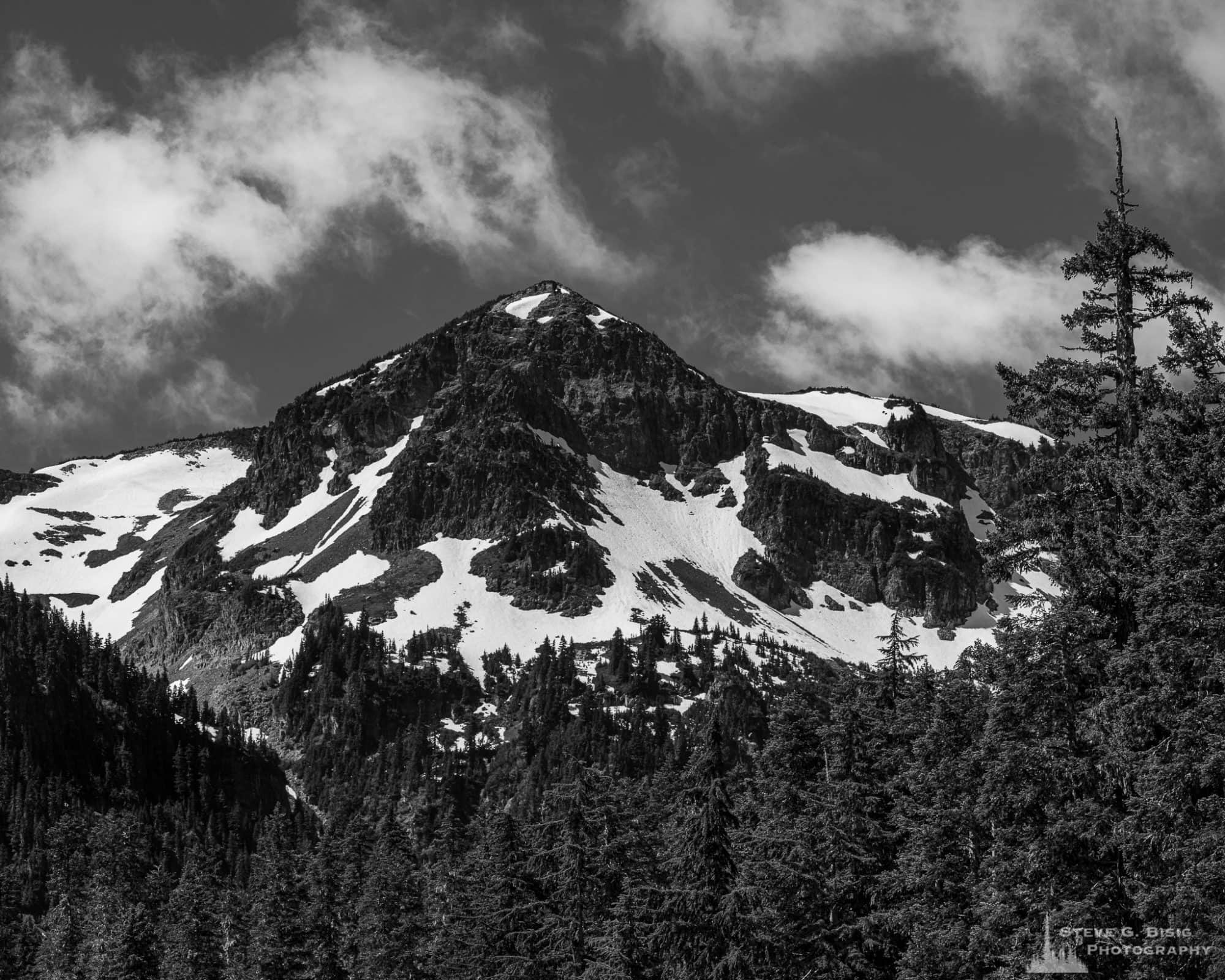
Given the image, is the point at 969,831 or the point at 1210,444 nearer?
the point at 1210,444

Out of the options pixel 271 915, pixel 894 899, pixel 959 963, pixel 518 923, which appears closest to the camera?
pixel 959 963

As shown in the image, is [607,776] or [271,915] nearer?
[607,776]

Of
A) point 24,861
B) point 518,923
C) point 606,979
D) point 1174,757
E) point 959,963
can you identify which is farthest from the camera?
point 24,861

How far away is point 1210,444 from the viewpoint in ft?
111

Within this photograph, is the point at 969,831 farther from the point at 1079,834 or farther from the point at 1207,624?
the point at 1207,624

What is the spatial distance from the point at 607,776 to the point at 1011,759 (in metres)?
30.2

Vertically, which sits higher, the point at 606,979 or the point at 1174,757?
the point at 1174,757

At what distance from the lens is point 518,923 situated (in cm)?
6147

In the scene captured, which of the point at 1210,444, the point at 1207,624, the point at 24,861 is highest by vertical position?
the point at 1210,444

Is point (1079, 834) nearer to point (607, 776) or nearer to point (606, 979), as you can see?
point (606, 979)

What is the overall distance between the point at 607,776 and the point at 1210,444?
35.1 meters

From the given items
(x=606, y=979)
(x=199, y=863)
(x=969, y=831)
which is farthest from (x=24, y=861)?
(x=969, y=831)

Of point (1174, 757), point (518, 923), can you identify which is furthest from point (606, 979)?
point (1174, 757)

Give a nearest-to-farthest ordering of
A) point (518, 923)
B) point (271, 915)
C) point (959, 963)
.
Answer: point (959, 963) < point (518, 923) < point (271, 915)
